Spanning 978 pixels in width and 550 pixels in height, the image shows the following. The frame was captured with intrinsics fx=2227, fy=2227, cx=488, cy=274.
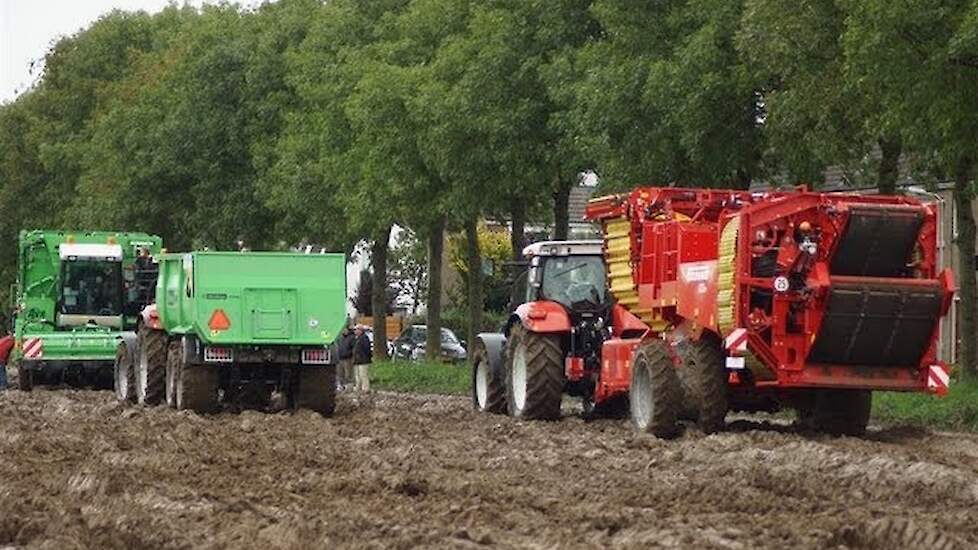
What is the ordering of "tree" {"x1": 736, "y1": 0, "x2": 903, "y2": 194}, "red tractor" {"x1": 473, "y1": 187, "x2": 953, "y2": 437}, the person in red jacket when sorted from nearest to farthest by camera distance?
"red tractor" {"x1": 473, "y1": 187, "x2": 953, "y2": 437}
"tree" {"x1": 736, "y1": 0, "x2": 903, "y2": 194}
the person in red jacket

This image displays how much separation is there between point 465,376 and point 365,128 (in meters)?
5.67

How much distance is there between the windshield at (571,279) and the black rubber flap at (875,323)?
6274 millimetres

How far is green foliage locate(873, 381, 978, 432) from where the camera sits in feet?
96.7

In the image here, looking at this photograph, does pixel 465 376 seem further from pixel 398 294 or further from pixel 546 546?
pixel 398 294

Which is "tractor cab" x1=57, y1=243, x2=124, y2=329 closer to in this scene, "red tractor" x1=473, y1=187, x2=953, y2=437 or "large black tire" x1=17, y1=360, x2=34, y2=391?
"large black tire" x1=17, y1=360, x2=34, y2=391

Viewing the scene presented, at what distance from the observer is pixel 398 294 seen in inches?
3750

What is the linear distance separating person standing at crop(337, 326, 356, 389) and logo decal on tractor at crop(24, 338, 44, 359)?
5.67 metres

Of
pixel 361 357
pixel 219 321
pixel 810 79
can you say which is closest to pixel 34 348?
pixel 361 357

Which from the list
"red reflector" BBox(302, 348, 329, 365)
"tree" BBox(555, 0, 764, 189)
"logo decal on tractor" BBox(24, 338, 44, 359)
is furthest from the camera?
"logo decal on tractor" BBox(24, 338, 44, 359)

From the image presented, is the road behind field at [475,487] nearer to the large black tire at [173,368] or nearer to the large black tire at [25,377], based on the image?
the large black tire at [173,368]

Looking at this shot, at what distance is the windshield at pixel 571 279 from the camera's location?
28.9 m

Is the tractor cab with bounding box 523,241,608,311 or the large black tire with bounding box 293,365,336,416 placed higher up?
the tractor cab with bounding box 523,241,608,311

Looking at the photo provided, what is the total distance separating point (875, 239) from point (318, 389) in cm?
1061

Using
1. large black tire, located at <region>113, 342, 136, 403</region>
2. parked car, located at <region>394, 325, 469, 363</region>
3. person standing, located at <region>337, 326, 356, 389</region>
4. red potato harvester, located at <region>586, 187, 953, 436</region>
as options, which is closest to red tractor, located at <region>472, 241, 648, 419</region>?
red potato harvester, located at <region>586, 187, 953, 436</region>
